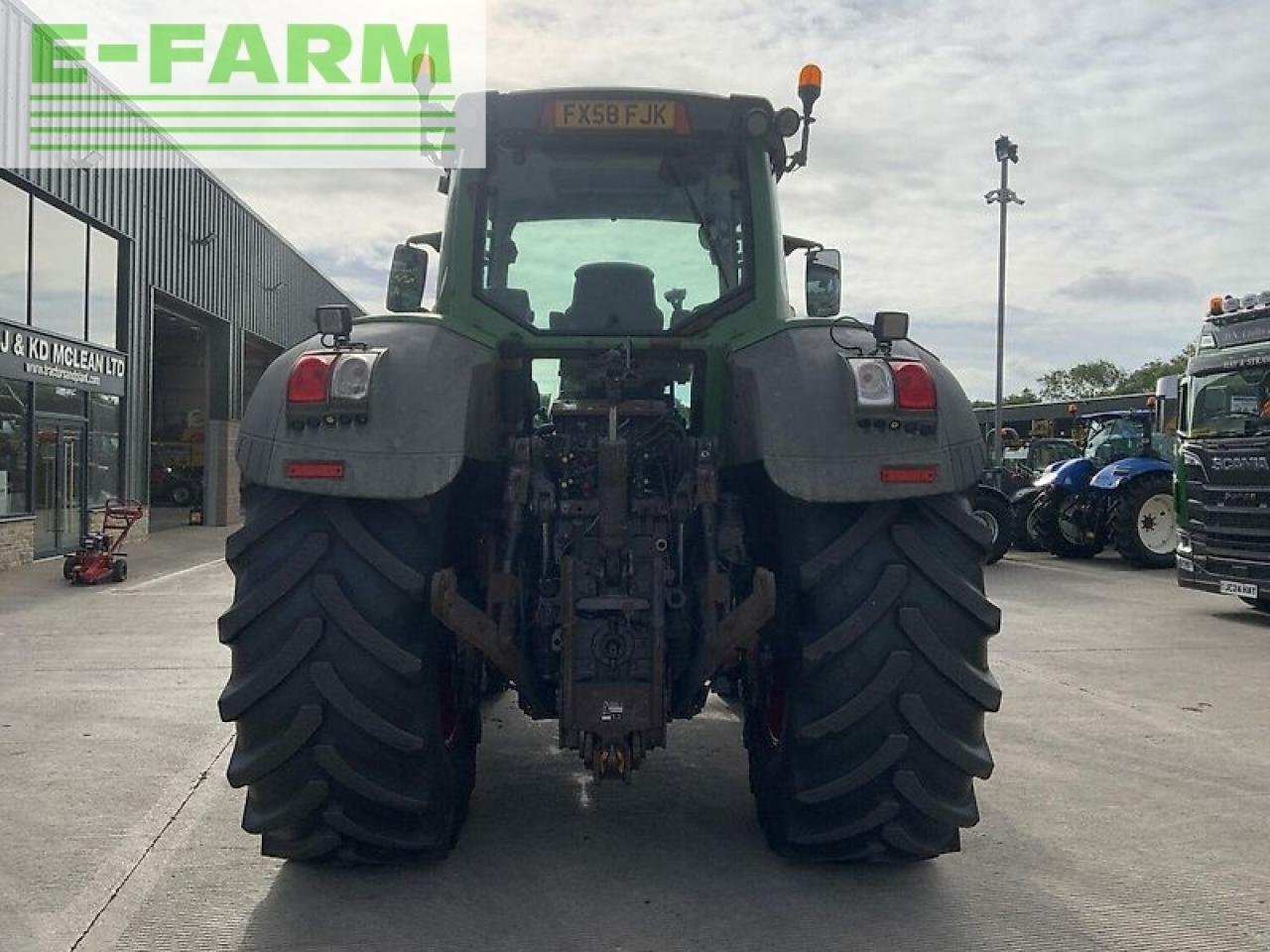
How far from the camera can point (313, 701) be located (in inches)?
137

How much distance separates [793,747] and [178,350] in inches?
1165

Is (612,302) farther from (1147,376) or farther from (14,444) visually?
(1147,376)

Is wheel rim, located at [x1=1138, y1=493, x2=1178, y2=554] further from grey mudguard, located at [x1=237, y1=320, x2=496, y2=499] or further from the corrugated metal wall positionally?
the corrugated metal wall

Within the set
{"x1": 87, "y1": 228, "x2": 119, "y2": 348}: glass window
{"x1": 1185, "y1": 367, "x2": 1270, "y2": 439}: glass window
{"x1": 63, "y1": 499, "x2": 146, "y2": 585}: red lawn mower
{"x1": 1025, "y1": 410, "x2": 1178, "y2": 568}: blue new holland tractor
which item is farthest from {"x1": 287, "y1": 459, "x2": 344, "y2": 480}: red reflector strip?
{"x1": 87, "y1": 228, "x2": 119, "y2": 348}: glass window

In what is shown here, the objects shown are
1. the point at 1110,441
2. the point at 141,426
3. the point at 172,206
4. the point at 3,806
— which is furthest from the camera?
the point at 172,206

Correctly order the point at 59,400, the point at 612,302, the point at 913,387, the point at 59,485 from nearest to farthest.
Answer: the point at 913,387 < the point at 612,302 < the point at 59,400 < the point at 59,485

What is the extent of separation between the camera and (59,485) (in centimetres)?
1825

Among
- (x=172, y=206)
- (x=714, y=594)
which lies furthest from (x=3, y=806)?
(x=172, y=206)

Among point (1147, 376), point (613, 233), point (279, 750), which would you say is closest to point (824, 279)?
point (613, 233)

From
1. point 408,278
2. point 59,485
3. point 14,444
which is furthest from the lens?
point 59,485

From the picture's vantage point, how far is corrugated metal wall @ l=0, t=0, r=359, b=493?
16594 mm

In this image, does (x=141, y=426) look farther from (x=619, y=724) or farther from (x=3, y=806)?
(x=619, y=724)

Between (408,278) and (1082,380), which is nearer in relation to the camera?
(408,278)

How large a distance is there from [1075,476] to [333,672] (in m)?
16.0
